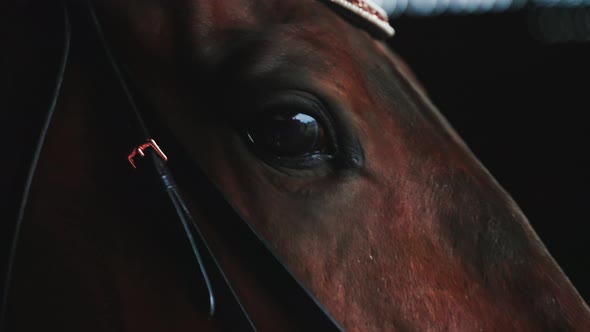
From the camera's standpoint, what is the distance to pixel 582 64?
4.19 meters

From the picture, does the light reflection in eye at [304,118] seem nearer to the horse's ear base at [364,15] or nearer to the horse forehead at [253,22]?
the horse forehead at [253,22]

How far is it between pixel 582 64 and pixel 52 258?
4.01 metres

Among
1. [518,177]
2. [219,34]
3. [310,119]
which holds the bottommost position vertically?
[518,177]

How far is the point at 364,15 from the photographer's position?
127 centimetres

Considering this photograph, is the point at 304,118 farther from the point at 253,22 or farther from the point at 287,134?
the point at 253,22

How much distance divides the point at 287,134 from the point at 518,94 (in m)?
3.58

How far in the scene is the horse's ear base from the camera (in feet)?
4.05

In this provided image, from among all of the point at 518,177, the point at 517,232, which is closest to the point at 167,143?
the point at 517,232

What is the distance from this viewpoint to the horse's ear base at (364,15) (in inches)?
48.6

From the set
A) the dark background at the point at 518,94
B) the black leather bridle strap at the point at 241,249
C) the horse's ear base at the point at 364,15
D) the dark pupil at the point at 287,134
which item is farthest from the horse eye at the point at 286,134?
the dark background at the point at 518,94

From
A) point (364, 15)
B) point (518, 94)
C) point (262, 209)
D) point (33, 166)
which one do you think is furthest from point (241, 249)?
point (518, 94)

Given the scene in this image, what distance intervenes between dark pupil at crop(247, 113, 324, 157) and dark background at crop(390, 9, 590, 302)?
3.12 meters

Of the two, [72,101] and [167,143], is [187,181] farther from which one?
[72,101]

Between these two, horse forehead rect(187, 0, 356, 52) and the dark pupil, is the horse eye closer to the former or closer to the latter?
the dark pupil
